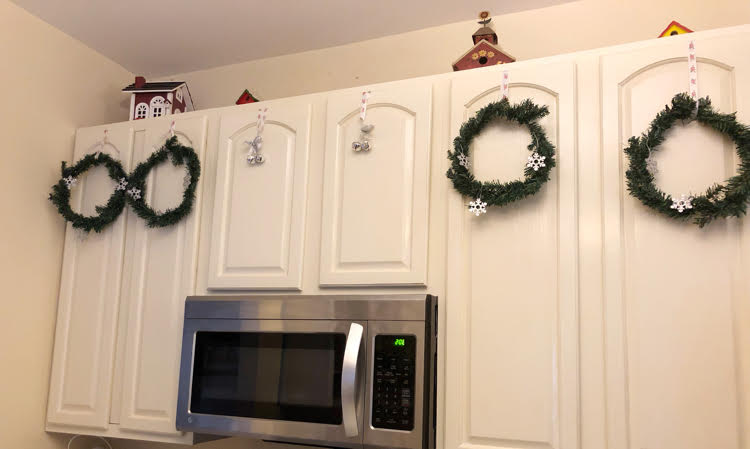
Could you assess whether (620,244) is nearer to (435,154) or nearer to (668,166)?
(668,166)

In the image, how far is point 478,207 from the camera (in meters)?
1.70

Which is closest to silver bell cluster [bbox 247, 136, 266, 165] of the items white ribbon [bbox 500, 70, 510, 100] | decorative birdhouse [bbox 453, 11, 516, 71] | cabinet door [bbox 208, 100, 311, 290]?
cabinet door [bbox 208, 100, 311, 290]

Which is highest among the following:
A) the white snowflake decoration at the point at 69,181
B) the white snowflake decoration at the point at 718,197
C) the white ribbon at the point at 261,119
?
the white ribbon at the point at 261,119

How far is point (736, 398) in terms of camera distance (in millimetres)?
1421

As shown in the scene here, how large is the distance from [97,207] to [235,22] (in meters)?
0.82

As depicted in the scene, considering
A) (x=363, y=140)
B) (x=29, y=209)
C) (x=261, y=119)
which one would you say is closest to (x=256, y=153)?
(x=261, y=119)

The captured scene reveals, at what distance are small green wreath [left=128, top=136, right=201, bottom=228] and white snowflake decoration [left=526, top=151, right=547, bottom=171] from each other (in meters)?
1.09

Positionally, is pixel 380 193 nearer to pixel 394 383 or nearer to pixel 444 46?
pixel 394 383

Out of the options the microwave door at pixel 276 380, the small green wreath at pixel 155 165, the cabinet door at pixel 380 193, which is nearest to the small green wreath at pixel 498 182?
the cabinet door at pixel 380 193

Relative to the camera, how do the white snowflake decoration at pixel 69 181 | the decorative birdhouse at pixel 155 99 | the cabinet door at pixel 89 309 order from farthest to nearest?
the decorative birdhouse at pixel 155 99
the white snowflake decoration at pixel 69 181
the cabinet door at pixel 89 309

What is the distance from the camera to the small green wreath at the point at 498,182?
164cm

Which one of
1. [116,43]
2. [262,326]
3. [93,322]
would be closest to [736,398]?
[262,326]

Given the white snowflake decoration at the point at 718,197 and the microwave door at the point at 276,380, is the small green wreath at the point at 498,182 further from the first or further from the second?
the microwave door at the point at 276,380

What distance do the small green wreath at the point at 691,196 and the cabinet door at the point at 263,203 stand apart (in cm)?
95
